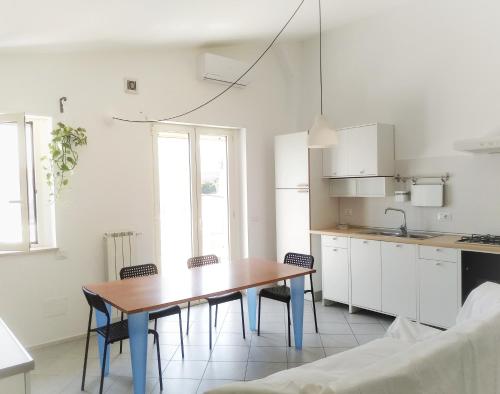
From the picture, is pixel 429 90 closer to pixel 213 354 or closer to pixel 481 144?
pixel 481 144

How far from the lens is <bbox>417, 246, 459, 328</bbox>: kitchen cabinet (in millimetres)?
3641

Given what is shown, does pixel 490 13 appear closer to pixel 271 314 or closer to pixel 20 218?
pixel 271 314

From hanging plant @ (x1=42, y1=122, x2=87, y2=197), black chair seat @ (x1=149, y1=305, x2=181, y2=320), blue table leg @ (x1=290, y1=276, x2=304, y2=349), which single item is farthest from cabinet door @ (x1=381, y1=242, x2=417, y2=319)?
hanging plant @ (x1=42, y1=122, x2=87, y2=197)

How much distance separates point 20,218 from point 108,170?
0.97 meters

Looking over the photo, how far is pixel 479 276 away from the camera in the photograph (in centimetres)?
379

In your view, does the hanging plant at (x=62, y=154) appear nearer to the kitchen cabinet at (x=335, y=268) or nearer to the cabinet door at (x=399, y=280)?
the kitchen cabinet at (x=335, y=268)

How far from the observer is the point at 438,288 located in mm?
3736

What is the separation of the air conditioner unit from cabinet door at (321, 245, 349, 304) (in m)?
2.37

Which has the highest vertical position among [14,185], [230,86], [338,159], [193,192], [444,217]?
[230,86]

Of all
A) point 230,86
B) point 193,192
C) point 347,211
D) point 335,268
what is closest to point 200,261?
point 193,192

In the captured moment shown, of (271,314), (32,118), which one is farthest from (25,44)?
(271,314)

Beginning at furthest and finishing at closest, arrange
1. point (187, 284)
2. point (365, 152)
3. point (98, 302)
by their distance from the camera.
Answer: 1. point (365, 152)
2. point (187, 284)
3. point (98, 302)

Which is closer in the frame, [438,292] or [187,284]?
[187,284]

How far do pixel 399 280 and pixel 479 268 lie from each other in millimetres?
742
